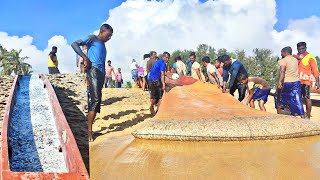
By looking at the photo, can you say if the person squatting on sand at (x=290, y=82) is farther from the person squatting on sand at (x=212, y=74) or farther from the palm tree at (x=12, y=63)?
the palm tree at (x=12, y=63)

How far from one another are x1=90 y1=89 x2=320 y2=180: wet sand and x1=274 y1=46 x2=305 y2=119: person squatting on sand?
1.51 meters

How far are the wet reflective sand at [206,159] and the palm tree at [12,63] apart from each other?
25800 millimetres

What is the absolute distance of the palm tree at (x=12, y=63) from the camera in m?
27.8

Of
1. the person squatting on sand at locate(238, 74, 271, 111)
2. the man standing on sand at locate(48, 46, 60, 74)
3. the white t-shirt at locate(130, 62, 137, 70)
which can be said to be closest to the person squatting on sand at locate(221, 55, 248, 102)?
the person squatting on sand at locate(238, 74, 271, 111)

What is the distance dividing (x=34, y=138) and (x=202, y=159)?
1.86 metres

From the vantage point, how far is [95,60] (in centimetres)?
466

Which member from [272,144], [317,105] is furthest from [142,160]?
[317,105]

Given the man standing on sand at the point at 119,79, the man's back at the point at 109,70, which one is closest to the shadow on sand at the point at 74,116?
the man's back at the point at 109,70

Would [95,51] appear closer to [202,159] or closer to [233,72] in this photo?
[202,159]

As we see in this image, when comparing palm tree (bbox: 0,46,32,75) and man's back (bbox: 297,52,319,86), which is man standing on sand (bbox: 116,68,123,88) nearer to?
man's back (bbox: 297,52,319,86)

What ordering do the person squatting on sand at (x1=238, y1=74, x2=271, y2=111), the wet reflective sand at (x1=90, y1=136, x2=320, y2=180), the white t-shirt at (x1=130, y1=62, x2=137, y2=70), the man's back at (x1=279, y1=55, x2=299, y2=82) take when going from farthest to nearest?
the white t-shirt at (x1=130, y1=62, x2=137, y2=70)
the person squatting on sand at (x1=238, y1=74, x2=271, y2=111)
the man's back at (x1=279, y1=55, x2=299, y2=82)
the wet reflective sand at (x1=90, y1=136, x2=320, y2=180)

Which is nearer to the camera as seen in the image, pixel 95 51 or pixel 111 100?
pixel 95 51

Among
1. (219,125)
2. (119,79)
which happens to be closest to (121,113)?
(219,125)

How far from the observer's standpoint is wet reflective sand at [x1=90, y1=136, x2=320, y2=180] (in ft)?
10.5
